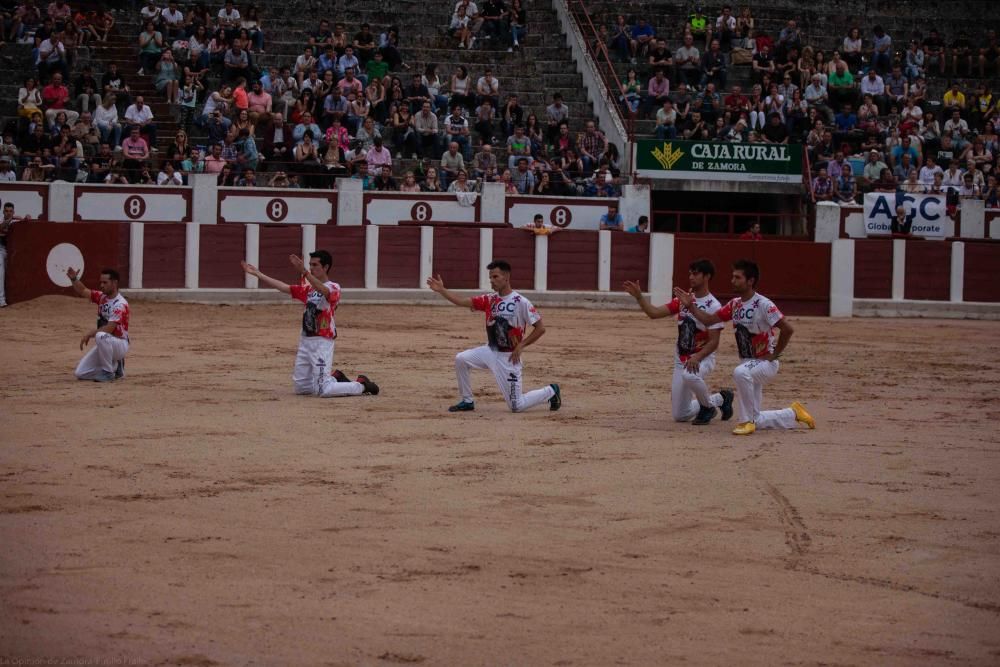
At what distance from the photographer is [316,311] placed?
12320 mm

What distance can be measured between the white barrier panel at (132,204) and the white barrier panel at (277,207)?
0.67 metres

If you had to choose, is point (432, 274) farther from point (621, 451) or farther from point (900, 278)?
point (621, 451)

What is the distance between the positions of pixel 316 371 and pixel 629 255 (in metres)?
12.7

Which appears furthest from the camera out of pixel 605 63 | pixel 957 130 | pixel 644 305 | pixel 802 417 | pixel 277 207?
pixel 605 63

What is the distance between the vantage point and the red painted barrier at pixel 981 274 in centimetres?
2478

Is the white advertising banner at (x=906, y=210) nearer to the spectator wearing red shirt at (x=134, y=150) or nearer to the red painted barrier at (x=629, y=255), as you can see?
the red painted barrier at (x=629, y=255)

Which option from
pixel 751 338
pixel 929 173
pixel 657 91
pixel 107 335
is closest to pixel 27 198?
pixel 107 335

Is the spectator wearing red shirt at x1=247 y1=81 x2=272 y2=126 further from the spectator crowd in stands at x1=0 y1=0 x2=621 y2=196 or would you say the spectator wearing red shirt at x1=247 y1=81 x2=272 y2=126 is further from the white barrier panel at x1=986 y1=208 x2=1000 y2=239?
the white barrier panel at x1=986 y1=208 x2=1000 y2=239

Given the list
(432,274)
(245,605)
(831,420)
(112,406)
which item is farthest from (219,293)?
(245,605)

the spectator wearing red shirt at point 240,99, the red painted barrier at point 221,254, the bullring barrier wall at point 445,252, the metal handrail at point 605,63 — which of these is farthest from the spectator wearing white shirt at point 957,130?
the red painted barrier at point 221,254

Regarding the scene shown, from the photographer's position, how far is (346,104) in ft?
81.0

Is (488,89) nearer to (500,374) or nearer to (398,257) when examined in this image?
(398,257)

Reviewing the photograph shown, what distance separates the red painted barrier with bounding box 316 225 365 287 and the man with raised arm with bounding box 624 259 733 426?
12.4 m

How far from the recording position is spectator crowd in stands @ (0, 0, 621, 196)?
2303cm
